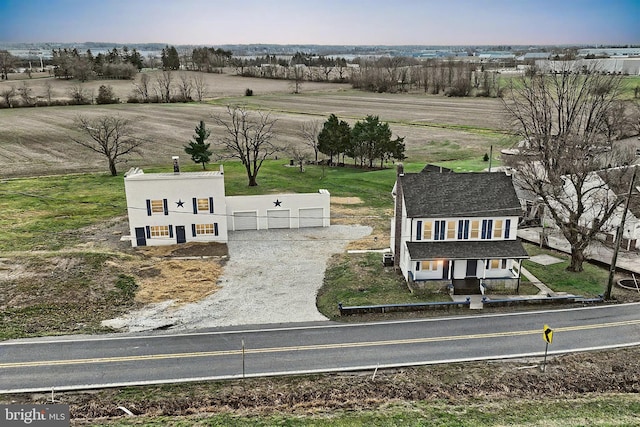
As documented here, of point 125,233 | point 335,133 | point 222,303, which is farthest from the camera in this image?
point 335,133

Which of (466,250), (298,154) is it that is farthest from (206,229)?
(298,154)

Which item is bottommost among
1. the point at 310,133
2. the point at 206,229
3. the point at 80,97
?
the point at 206,229

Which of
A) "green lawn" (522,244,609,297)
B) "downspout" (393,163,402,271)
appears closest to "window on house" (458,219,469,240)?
"downspout" (393,163,402,271)

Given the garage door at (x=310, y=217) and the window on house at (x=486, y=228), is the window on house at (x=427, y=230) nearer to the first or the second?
the window on house at (x=486, y=228)

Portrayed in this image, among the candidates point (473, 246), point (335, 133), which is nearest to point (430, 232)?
point (473, 246)

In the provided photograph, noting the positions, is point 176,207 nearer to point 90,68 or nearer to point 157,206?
point 157,206

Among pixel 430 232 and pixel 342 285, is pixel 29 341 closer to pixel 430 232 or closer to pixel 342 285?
pixel 342 285
